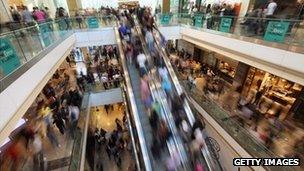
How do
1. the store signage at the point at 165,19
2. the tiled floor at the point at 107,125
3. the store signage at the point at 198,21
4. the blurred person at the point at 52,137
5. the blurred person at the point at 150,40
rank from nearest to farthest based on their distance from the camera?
the blurred person at the point at 52,137
the blurred person at the point at 150,40
the tiled floor at the point at 107,125
the store signage at the point at 198,21
the store signage at the point at 165,19

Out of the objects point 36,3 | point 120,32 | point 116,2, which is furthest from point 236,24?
point 116,2

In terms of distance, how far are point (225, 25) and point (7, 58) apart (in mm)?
8472

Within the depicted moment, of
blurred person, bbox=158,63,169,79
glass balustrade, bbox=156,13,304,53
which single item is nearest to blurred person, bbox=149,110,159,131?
blurred person, bbox=158,63,169,79

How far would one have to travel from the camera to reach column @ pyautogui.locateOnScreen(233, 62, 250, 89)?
11739 millimetres

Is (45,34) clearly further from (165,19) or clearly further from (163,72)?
(165,19)

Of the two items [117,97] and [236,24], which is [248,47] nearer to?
[236,24]

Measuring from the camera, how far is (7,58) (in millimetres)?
4957

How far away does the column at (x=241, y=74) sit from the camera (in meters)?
11.7

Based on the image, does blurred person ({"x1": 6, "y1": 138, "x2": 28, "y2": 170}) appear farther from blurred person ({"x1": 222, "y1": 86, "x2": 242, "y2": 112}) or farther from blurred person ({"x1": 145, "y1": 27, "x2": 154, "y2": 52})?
blurred person ({"x1": 222, "y1": 86, "x2": 242, "y2": 112})

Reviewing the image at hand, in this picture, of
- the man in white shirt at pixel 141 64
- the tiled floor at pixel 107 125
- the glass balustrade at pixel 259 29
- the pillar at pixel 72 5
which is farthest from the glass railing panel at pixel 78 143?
the pillar at pixel 72 5

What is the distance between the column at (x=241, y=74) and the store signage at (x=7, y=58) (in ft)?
34.7

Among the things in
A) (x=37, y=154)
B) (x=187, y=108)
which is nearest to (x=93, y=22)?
(x=37, y=154)

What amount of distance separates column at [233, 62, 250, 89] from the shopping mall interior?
0.19ft

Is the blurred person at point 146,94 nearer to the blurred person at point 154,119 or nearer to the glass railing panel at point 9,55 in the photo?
the blurred person at point 154,119
